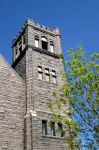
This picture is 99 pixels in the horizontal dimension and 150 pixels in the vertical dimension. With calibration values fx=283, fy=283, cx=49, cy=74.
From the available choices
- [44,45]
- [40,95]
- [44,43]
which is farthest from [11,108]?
[44,43]

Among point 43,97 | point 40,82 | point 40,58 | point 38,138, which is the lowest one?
point 38,138

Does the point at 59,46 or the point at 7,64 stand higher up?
the point at 59,46

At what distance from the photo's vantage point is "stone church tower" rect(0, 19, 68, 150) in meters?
24.8

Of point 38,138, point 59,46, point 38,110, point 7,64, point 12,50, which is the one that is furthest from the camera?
point 12,50

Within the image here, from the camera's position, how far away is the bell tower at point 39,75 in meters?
25.2

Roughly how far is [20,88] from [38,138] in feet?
18.4

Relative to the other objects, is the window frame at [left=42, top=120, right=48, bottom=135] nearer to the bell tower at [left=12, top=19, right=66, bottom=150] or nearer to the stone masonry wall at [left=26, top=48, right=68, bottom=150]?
the bell tower at [left=12, top=19, right=66, bottom=150]

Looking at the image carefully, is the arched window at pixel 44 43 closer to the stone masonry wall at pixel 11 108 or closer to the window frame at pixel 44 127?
the stone masonry wall at pixel 11 108

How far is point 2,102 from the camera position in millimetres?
25906

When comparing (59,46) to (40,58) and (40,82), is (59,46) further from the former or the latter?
(40,82)

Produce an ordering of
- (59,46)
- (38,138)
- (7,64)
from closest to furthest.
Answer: (38,138)
(7,64)
(59,46)

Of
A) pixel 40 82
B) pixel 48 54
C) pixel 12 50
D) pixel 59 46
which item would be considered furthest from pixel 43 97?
pixel 12 50

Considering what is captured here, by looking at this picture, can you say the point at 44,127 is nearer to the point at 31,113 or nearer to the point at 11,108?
the point at 31,113

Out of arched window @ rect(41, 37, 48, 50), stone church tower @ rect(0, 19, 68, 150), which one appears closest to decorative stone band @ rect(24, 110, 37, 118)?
stone church tower @ rect(0, 19, 68, 150)
